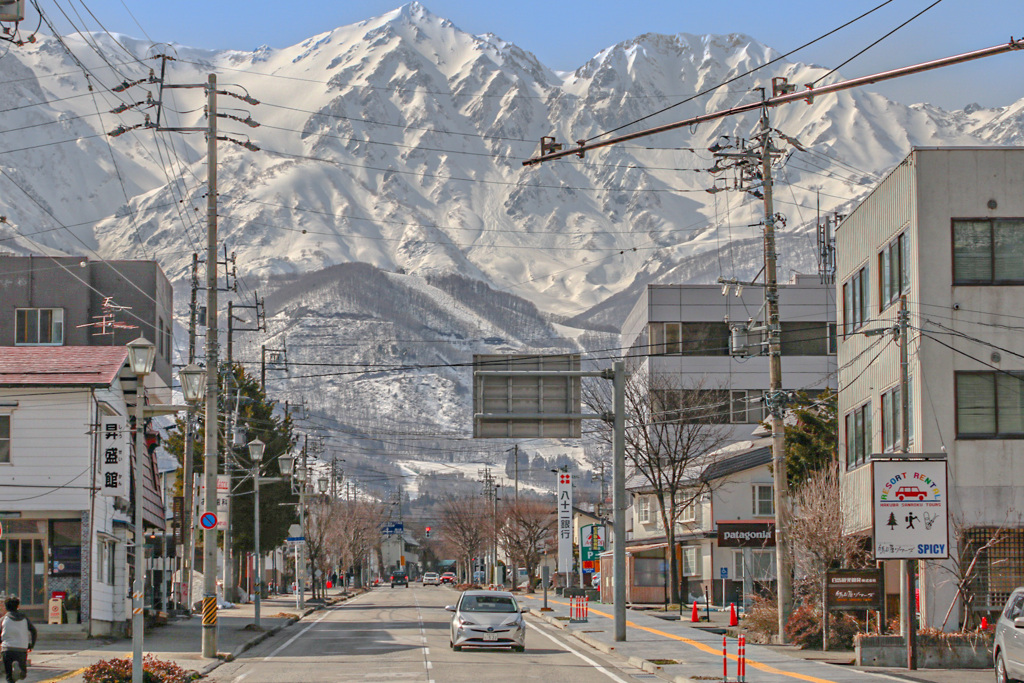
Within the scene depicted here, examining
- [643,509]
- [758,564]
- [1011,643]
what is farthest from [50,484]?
[643,509]

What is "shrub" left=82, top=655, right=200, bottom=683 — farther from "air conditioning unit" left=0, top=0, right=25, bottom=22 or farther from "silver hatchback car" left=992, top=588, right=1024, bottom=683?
"silver hatchback car" left=992, top=588, right=1024, bottom=683

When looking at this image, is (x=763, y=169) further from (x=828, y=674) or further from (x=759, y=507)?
(x=759, y=507)

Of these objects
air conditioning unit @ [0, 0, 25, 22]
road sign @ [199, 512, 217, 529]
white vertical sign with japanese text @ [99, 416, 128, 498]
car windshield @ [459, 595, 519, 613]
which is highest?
air conditioning unit @ [0, 0, 25, 22]

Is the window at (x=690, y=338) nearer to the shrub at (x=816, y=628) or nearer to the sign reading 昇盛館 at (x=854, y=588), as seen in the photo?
the shrub at (x=816, y=628)

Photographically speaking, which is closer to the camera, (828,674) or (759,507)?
(828,674)

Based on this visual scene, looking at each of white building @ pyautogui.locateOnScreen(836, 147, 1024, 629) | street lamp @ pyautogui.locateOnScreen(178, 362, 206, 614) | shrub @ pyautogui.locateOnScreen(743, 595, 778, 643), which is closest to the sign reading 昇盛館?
white building @ pyautogui.locateOnScreen(836, 147, 1024, 629)

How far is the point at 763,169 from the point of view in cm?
3509

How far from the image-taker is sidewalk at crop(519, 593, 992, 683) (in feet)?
82.9

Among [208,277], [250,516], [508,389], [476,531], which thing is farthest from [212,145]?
[476,531]

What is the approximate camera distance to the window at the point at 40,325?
70.1 meters

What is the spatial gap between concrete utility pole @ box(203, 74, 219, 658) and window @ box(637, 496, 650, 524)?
44809 millimetres

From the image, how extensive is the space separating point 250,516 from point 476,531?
234ft

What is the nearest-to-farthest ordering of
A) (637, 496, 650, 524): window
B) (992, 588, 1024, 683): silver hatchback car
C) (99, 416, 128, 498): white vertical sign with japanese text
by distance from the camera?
(992, 588, 1024, 683): silver hatchback car < (99, 416, 128, 498): white vertical sign with japanese text < (637, 496, 650, 524): window

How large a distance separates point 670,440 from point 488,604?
110 ft
